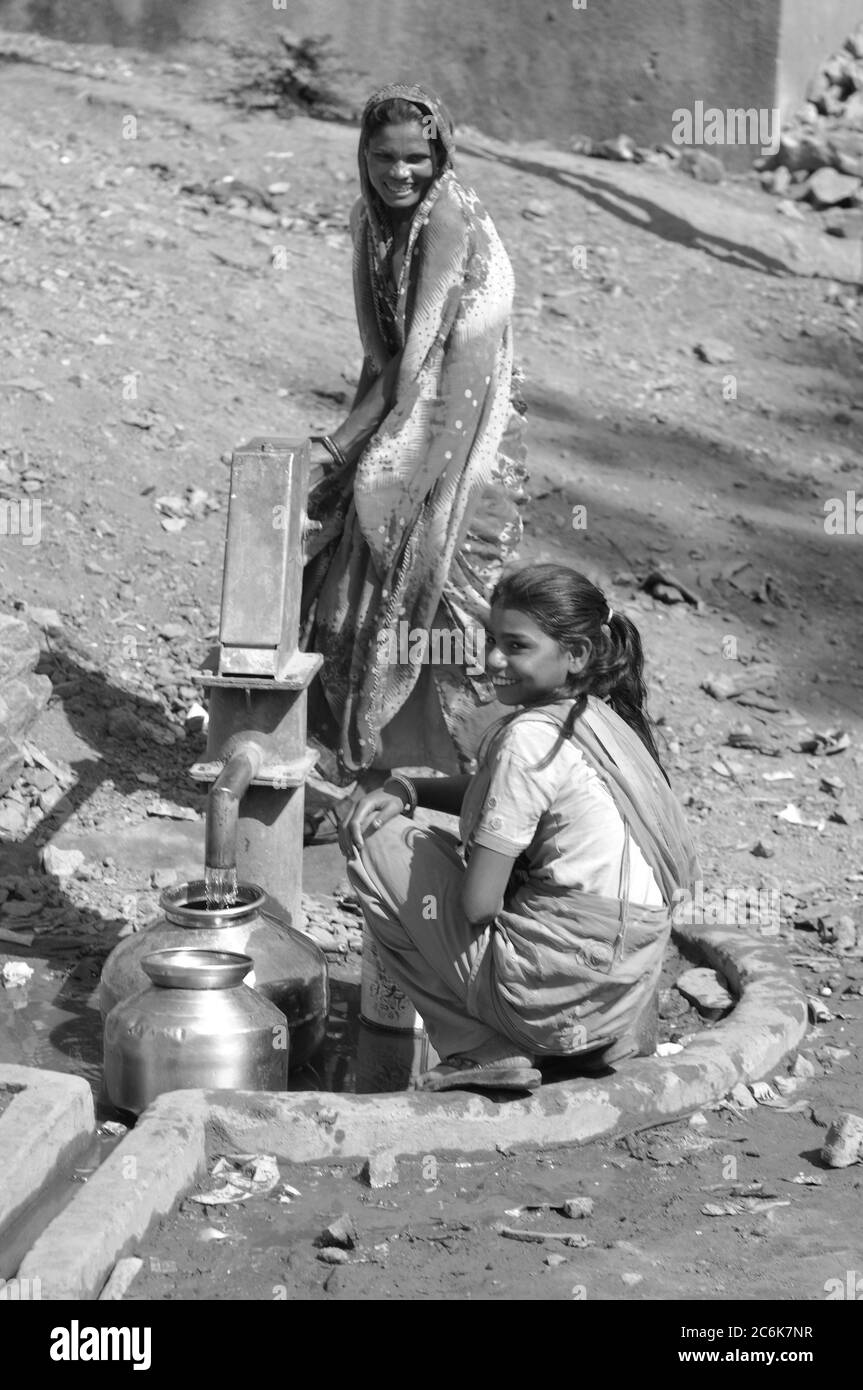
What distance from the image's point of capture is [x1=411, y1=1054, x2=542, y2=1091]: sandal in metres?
3.28

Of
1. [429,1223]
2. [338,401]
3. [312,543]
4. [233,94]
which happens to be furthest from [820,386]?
[429,1223]

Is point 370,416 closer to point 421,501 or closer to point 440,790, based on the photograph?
point 421,501

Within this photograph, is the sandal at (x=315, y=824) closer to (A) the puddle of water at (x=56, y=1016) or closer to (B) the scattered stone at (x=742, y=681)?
(A) the puddle of water at (x=56, y=1016)

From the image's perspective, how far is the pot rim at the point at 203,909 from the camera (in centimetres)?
346

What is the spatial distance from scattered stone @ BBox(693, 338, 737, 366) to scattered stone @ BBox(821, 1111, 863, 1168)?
6.24 m

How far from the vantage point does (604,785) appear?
3.29m

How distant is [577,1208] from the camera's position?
3.06 meters

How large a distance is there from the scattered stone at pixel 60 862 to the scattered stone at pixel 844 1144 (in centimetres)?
220

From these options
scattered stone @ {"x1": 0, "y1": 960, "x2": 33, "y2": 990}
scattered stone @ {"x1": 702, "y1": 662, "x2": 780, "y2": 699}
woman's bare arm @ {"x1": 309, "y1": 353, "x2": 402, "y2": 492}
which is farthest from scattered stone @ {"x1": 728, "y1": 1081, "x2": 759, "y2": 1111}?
scattered stone @ {"x1": 702, "y1": 662, "x2": 780, "y2": 699}

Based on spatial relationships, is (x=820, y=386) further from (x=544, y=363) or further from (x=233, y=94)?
(x=233, y=94)

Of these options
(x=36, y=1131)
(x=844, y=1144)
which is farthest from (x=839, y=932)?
(x=36, y=1131)

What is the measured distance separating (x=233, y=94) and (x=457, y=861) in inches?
315

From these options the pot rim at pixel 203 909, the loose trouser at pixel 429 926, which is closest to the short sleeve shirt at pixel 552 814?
the loose trouser at pixel 429 926

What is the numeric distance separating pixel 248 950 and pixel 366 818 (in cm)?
40
